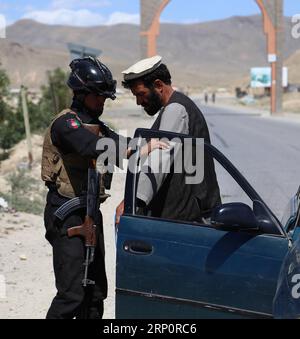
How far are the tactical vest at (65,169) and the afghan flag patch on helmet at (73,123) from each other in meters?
0.07

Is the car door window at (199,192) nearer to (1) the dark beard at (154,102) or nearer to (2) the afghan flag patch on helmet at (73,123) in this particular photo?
(1) the dark beard at (154,102)

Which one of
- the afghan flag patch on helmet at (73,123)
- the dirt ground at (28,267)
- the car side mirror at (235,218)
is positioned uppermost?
the afghan flag patch on helmet at (73,123)

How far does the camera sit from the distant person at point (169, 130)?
12.3 ft

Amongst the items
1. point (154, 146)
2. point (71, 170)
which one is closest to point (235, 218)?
point (154, 146)

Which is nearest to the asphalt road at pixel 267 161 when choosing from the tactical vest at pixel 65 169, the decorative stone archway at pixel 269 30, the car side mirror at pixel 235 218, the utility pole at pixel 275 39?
the tactical vest at pixel 65 169

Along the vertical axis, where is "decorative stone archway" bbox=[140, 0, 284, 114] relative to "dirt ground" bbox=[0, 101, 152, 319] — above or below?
above

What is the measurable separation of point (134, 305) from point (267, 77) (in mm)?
86563

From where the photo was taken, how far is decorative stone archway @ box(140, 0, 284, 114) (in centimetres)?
4994

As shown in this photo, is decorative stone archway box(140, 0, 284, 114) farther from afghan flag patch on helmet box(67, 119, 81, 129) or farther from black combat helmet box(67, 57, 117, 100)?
afghan flag patch on helmet box(67, 119, 81, 129)

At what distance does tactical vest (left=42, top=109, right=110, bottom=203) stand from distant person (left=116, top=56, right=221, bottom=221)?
27cm

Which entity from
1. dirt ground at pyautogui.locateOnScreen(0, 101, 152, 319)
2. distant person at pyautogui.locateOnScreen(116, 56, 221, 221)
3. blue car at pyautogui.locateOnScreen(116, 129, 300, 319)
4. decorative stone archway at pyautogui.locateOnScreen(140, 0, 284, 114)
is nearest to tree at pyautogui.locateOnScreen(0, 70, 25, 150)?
dirt ground at pyautogui.locateOnScreen(0, 101, 152, 319)

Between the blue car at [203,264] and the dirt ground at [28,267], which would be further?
the dirt ground at [28,267]

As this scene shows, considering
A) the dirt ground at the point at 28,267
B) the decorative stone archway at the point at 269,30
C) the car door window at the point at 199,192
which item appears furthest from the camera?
the decorative stone archway at the point at 269,30

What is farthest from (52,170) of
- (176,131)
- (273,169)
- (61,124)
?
(273,169)
